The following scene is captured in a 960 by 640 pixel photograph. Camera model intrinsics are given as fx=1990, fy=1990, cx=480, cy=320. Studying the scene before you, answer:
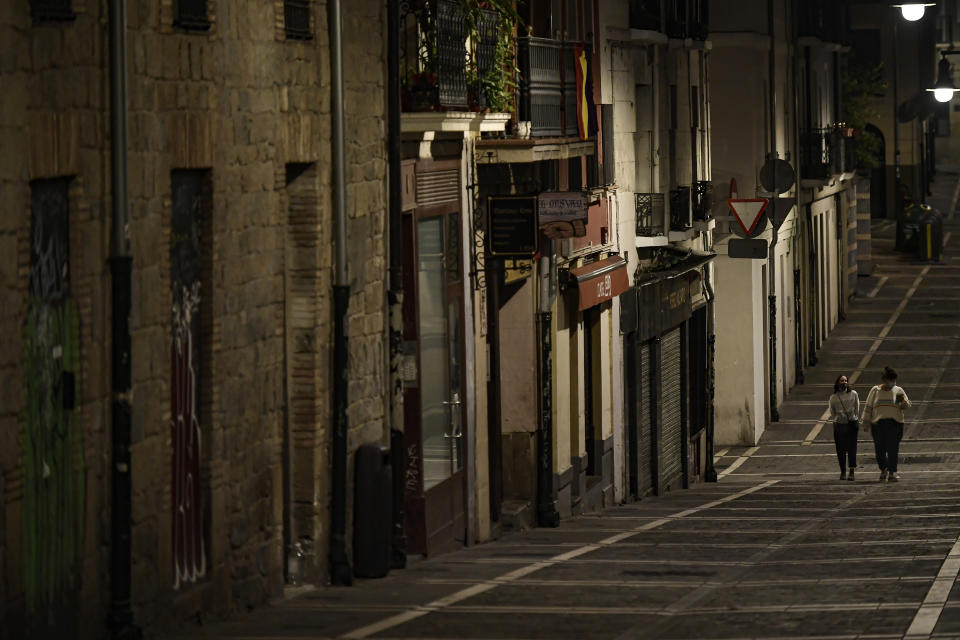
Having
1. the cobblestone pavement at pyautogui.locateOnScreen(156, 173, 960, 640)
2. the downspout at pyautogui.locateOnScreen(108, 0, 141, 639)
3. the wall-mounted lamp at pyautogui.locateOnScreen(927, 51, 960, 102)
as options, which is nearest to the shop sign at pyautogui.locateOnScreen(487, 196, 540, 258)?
the cobblestone pavement at pyautogui.locateOnScreen(156, 173, 960, 640)

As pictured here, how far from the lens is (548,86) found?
22594mm

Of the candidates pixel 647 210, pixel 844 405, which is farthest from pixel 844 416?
pixel 647 210

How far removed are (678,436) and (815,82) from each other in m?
18.4

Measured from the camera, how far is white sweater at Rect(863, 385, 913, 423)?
93.0 ft

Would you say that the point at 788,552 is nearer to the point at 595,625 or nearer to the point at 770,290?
the point at 595,625

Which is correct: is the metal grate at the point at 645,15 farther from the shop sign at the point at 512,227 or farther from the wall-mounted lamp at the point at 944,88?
the wall-mounted lamp at the point at 944,88

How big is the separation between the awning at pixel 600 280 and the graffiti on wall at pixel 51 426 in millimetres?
13855

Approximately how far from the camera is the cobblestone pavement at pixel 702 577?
42.1 ft

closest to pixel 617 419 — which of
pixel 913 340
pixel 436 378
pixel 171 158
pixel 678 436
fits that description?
pixel 678 436

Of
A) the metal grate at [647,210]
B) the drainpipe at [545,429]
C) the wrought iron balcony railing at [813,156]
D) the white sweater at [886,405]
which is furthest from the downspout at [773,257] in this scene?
the drainpipe at [545,429]

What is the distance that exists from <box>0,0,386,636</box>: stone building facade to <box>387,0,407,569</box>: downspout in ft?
0.44

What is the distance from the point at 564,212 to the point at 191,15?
937 centimetres

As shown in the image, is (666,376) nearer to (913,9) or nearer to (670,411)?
(670,411)

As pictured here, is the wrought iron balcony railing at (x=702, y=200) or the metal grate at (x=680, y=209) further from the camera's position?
the wrought iron balcony railing at (x=702, y=200)
